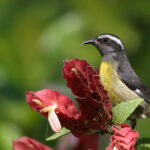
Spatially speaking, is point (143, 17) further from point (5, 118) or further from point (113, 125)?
point (113, 125)

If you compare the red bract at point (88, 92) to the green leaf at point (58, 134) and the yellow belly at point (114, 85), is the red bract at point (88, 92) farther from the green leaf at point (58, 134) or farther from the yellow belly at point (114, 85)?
the yellow belly at point (114, 85)

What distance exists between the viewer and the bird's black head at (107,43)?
4.96 m

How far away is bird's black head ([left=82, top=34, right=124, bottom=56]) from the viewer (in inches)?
195

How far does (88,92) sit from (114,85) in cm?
235

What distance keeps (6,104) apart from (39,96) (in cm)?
211

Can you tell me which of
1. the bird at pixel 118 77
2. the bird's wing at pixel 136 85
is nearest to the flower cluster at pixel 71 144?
the bird at pixel 118 77

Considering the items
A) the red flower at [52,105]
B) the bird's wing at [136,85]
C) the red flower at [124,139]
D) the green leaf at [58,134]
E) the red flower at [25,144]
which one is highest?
the red flower at [52,105]

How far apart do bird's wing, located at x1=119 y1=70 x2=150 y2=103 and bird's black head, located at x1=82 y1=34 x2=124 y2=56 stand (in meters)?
0.51

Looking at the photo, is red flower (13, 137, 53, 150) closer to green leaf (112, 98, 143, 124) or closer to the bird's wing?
green leaf (112, 98, 143, 124)

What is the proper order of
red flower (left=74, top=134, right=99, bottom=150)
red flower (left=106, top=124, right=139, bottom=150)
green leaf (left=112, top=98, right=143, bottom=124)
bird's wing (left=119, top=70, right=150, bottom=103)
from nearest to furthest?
red flower (left=106, top=124, right=139, bottom=150) → green leaf (left=112, top=98, right=143, bottom=124) → red flower (left=74, top=134, right=99, bottom=150) → bird's wing (left=119, top=70, right=150, bottom=103)

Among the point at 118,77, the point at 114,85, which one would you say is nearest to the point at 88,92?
the point at 114,85

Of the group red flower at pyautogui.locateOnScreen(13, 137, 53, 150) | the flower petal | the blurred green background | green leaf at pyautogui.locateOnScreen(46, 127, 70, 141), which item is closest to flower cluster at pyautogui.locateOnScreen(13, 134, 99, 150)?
red flower at pyautogui.locateOnScreen(13, 137, 53, 150)

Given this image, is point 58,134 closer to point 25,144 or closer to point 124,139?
point 25,144

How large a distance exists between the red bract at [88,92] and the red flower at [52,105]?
83mm
